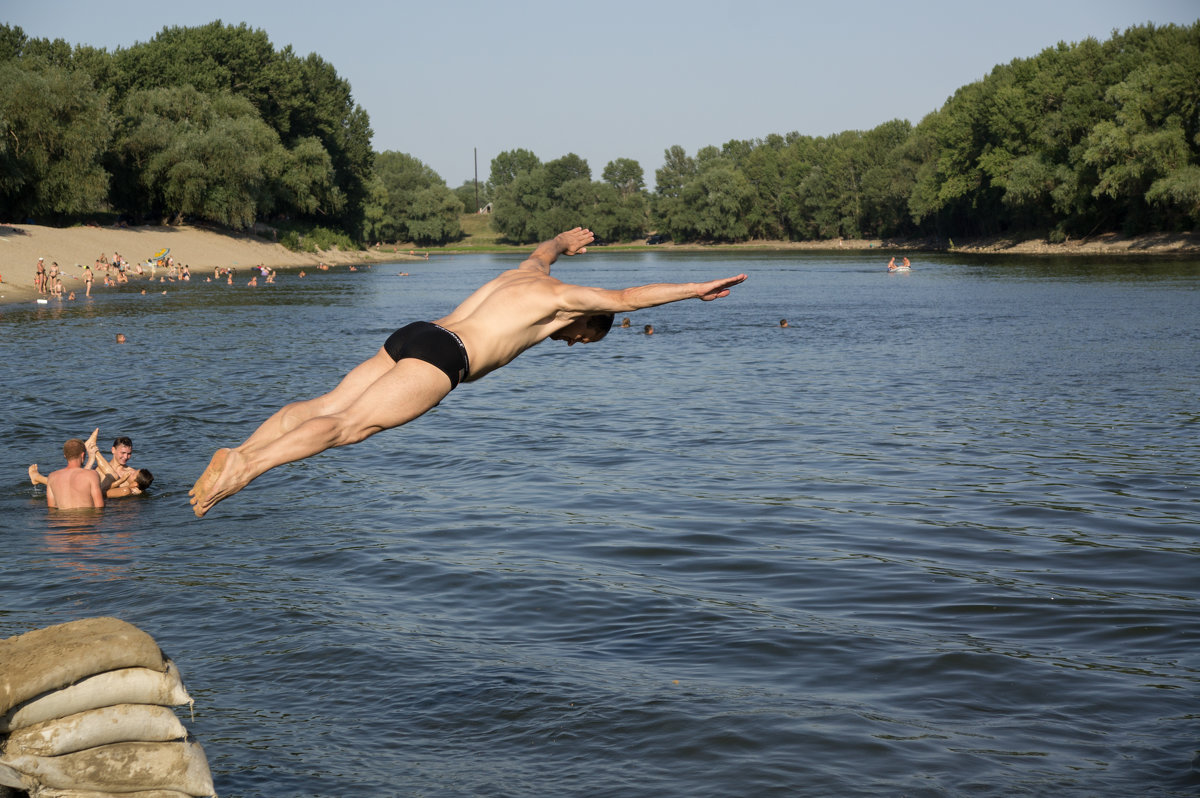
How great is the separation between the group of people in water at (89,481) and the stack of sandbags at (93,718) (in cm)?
1057

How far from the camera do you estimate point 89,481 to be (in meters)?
15.0

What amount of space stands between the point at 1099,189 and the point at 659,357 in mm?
55675

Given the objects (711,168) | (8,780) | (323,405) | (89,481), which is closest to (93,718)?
(8,780)

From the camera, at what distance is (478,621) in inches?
407

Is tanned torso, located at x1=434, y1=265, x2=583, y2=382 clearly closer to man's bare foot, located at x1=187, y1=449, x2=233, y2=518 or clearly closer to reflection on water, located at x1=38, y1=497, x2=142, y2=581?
man's bare foot, located at x1=187, y1=449, x2=233, y2=518

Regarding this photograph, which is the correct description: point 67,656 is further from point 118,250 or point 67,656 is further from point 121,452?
point 118,250

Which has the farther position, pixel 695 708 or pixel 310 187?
pixel 310 187

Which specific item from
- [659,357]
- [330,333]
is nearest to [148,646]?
[659,357]

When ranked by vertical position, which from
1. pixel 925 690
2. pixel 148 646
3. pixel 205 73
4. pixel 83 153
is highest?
pixel 205 73

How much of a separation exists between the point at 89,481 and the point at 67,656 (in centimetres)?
1089

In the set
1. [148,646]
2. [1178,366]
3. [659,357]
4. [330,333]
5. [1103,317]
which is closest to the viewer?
[148,646]

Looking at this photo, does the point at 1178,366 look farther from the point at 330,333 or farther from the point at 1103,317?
the point at 330,333

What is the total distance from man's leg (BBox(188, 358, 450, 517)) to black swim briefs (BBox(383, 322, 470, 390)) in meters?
0.05

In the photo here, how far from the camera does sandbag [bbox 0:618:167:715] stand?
4980mm
